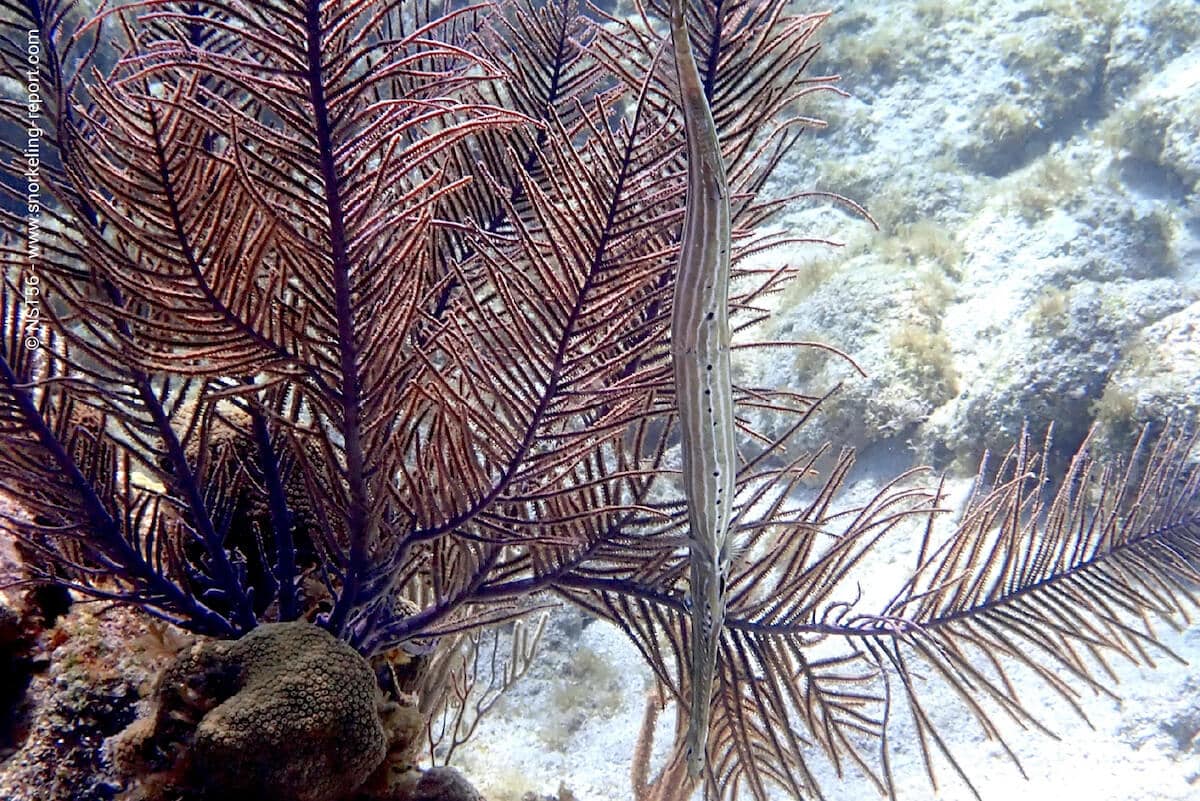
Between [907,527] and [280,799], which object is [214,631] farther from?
[907,527]

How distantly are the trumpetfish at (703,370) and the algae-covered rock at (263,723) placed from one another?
3.37ft

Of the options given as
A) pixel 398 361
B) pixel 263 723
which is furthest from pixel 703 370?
pixel 263 723

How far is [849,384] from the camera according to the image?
7.39 m

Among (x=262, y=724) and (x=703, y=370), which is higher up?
(x=703, y=370)

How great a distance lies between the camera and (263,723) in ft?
5.78

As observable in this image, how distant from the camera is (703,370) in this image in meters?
1.91

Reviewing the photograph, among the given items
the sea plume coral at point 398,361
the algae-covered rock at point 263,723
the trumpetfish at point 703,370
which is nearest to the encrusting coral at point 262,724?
the algae-covered rock at point 263,723

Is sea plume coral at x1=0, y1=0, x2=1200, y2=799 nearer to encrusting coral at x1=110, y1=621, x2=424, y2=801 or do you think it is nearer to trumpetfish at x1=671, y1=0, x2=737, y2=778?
trumpetfish at x1=671, y1=0, x2=737, y2=778

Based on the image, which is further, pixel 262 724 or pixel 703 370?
pixel 703 370

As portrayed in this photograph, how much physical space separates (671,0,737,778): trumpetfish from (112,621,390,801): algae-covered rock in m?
1.03

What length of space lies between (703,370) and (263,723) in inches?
57.5

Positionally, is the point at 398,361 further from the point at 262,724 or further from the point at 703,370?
the point at 262,724

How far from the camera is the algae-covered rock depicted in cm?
176

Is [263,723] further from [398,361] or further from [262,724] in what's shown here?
[398,361]
